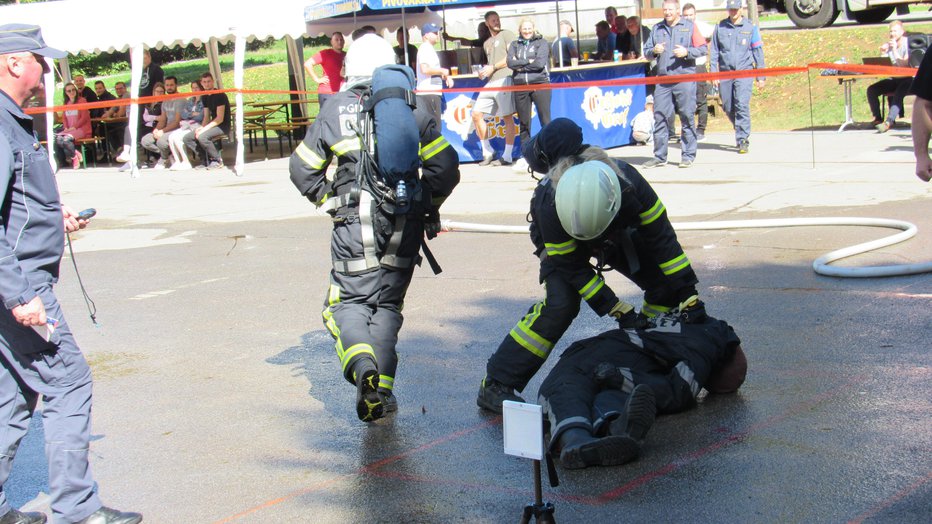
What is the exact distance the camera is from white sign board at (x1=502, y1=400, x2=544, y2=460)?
3.15m

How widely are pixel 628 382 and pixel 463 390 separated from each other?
1.14m

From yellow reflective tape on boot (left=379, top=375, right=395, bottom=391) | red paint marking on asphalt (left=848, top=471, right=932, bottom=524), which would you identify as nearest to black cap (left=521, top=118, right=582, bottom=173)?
yellow reflective tape on boot (left=379, top=375, right=395, bottom=391)

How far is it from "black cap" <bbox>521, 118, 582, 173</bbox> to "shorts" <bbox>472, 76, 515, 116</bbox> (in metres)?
9.77

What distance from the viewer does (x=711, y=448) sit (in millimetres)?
4422

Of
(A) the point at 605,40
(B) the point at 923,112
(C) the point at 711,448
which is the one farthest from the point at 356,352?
(A) the point at 605,40

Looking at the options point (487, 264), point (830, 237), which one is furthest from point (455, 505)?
point (830, 237)

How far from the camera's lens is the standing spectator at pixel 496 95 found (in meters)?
14.8

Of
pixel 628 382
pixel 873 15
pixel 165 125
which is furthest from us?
pixel 873 15

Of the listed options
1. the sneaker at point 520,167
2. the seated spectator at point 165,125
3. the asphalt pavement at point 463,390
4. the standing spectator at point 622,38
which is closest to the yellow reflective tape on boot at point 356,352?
the asphalt pavement at point 463,390

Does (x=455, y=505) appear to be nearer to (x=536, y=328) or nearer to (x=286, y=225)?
(x=536, y=328)

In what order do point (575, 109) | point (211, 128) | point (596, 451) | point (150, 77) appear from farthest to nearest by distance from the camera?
point (150, 77) → point (211, 128) → point (575, 109) → point (596, 451)

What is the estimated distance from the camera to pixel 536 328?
491 centimetres

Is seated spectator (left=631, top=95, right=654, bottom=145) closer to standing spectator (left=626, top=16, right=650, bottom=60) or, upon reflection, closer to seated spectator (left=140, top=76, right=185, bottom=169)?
standing spectator (left=626, top=16, right=650, bottom=60)

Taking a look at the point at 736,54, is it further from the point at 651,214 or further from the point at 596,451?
the point at 596,451
